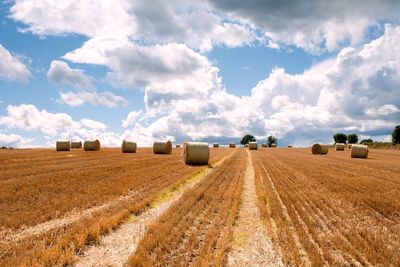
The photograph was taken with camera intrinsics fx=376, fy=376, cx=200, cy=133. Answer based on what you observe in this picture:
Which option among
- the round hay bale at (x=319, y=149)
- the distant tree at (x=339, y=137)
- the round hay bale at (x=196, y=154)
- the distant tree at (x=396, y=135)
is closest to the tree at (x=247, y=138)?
the distant tree at (x=339, y=137)

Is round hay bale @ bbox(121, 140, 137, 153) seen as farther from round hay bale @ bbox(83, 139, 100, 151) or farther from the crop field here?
the crop field

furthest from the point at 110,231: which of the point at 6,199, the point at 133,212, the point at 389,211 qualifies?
the point at 389,211

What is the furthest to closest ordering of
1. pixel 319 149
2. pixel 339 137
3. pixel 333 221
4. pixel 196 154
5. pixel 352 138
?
pixel 339 137
pixel 352 138
pixel 319 149
pixel 196 154
pixel 333 221

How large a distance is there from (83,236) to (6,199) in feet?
18.0

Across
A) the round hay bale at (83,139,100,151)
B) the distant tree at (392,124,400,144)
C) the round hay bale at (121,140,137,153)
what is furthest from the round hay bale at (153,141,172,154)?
the distant tree at (392,124,400,144)

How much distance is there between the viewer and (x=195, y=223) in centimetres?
949

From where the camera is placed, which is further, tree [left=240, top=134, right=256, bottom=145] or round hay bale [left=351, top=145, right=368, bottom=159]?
tree [left=240, top=134, right=256, bottom=145]

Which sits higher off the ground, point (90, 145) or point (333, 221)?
point (90, 145)

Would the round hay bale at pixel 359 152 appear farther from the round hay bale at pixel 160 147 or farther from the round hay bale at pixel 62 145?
the round hay bale at pixel 62 145

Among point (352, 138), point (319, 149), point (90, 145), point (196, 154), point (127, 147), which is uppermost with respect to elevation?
point (352, 138)

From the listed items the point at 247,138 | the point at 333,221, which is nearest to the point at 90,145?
the point at 333,221

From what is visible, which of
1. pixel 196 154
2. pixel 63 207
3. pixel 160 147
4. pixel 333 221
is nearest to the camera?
pixel 333 221

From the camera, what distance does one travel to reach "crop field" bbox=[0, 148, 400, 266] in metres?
7.12

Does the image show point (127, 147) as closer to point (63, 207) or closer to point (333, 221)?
point (63, 207)
